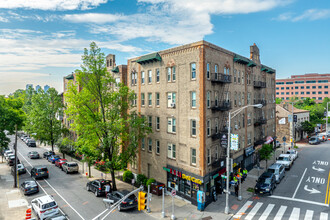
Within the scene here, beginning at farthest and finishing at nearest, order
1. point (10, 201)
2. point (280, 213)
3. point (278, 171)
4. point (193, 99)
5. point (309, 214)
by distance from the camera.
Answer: point (278, 171), point (10, 201), point (193, 99), point (280, 213), point (309, 214)

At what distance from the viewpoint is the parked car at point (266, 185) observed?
2489 centimetres

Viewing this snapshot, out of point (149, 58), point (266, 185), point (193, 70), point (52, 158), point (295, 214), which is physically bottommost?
point (295, 214)

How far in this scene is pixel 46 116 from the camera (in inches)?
1799

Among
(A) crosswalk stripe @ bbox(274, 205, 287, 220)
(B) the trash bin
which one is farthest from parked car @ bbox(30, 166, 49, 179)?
(A) crosswalk stripe @ bbox(274, 205, 287, 220)

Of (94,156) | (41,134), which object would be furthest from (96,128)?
(41,134)

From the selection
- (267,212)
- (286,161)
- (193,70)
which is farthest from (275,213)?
(286,161)

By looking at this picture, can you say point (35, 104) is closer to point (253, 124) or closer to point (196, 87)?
point (196, 87)

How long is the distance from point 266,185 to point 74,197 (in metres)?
21.7

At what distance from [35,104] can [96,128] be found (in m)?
29.9

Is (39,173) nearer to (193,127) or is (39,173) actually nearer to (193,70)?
(193,127)

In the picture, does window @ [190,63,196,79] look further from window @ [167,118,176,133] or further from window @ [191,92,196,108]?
window @ [167,118,176,133]

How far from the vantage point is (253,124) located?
3625cm

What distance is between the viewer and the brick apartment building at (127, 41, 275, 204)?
920 inches

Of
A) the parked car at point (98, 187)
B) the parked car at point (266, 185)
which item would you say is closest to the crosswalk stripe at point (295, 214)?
the parked car at point (266, 185)
